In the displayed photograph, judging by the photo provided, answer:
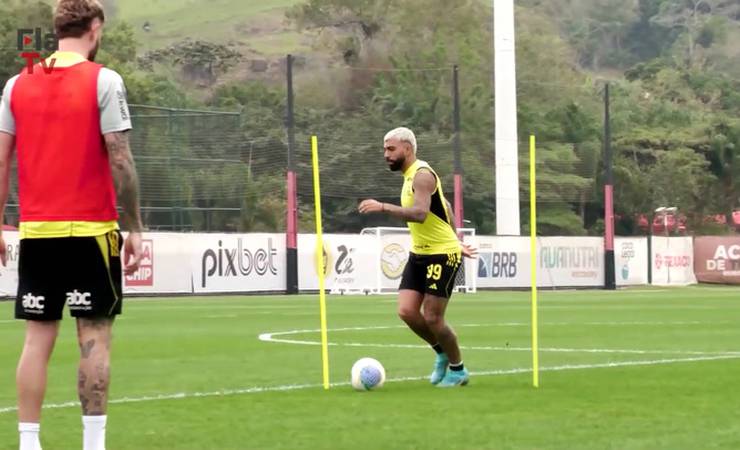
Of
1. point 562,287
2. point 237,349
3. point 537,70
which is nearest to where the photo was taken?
point 237,349

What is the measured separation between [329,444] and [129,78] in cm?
7160

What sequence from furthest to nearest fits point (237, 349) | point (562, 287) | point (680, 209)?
1. point (680, 209)
2. point (562, 287)
3. point (237, 349)

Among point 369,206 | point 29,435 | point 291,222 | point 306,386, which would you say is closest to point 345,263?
point 291,222

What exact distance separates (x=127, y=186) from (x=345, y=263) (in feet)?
135

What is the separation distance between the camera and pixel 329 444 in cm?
1009

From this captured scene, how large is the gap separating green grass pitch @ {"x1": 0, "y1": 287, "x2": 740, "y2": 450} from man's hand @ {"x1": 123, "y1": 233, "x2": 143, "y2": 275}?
6.25ft

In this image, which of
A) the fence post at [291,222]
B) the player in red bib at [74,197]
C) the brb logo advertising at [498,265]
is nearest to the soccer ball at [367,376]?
the player in red bib at [74,197]

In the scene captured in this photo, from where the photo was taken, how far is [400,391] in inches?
535

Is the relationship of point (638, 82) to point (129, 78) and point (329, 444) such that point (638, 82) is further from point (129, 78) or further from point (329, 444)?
point (329, 444)

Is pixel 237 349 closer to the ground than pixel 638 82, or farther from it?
closer to the ground

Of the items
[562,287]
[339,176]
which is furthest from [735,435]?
[339,176]

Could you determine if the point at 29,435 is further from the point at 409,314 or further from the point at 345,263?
the point at 345,263

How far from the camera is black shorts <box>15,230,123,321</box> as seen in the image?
8.30 metres

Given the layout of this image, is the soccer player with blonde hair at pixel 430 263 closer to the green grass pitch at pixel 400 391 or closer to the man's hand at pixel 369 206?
the green grass pitch at pixel 400 391
